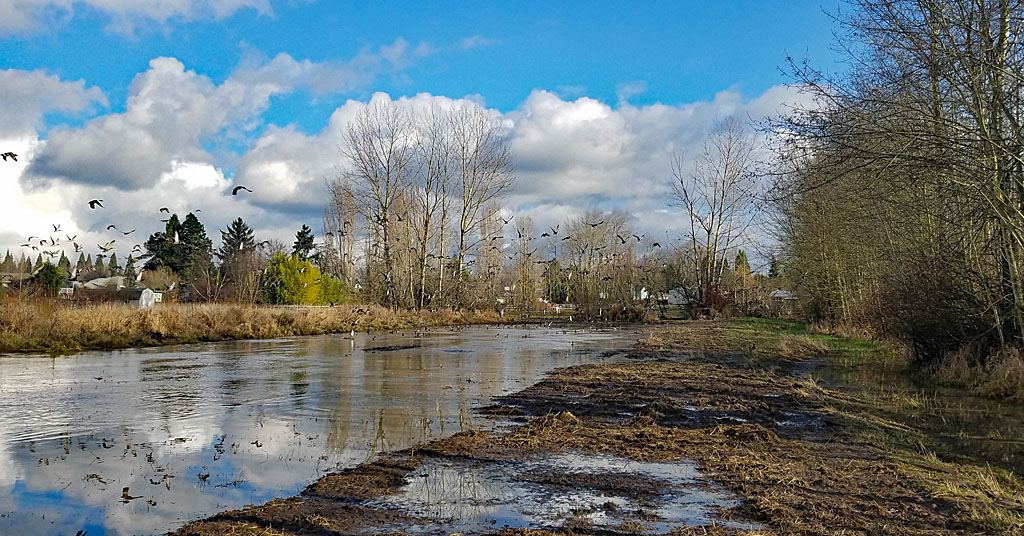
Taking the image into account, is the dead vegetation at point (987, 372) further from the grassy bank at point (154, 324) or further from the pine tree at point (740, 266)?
the pine tree at point (740, 266)

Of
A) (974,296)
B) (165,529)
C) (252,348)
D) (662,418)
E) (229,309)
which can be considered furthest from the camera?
(229,309)

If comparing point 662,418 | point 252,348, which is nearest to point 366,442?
point 662,418

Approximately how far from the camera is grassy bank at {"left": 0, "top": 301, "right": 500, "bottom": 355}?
962 inches

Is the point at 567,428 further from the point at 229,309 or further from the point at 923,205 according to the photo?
the point at 229,309

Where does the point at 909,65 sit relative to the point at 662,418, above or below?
above

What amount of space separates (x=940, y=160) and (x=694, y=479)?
27.6 feet

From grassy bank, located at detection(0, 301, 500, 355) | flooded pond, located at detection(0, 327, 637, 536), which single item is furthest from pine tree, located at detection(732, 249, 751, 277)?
flooded pond, located at detection(0, 327, 637, 536)

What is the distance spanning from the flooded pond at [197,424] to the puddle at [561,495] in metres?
1.38

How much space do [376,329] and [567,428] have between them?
1286 inches

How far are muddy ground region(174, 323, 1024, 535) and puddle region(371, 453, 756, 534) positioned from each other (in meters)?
0.03

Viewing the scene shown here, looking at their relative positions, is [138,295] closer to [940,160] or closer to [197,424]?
[197,424]

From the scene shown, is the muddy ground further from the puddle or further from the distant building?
the distant building

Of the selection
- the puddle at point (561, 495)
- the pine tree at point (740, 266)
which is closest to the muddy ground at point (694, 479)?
the puddle at point (561, 495)

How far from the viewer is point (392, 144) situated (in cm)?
4981
